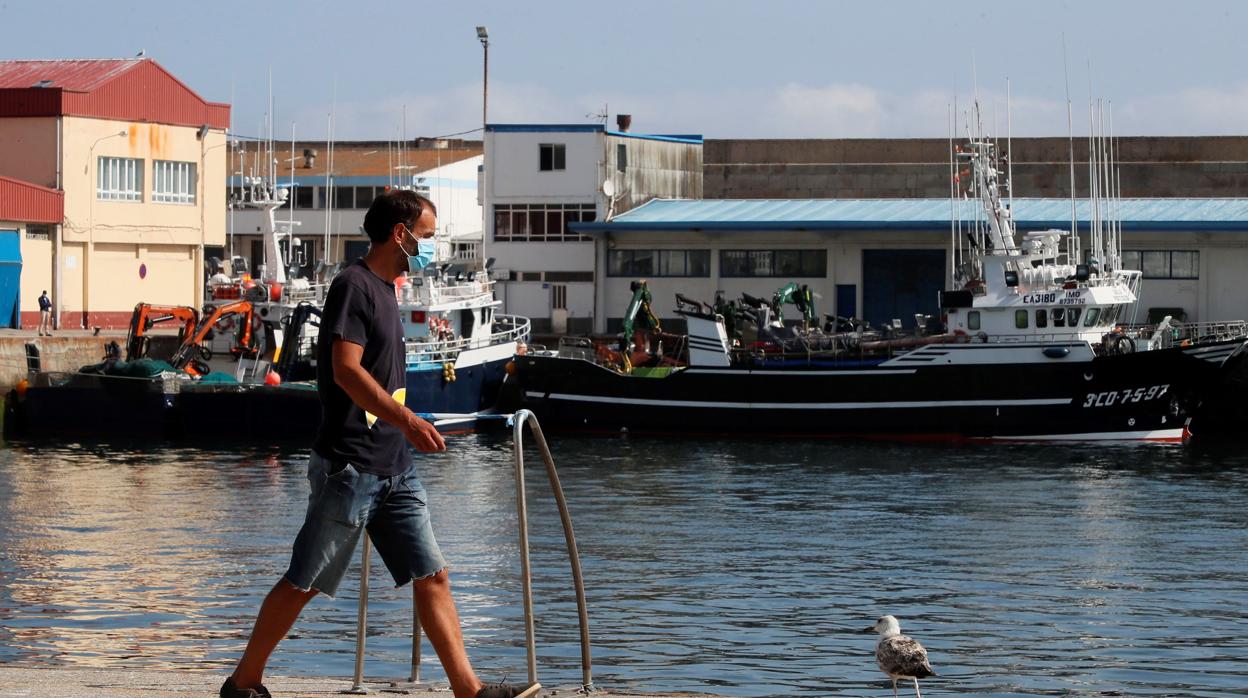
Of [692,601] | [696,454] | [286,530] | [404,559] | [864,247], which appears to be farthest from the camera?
[864,247]

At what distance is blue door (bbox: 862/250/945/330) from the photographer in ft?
158

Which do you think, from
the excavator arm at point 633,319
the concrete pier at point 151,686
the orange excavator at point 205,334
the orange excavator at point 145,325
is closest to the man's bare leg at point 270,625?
the concrete pier at point 151,686

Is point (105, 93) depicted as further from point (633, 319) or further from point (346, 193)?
point (346, 193)

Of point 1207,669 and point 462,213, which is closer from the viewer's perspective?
point 1207,669

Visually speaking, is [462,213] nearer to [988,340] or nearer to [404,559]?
[988,340]

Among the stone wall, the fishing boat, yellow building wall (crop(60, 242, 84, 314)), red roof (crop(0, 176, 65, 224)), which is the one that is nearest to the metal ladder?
the fishing boat

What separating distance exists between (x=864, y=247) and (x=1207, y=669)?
37333 millimetres

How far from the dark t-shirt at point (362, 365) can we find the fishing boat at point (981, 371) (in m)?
27.4

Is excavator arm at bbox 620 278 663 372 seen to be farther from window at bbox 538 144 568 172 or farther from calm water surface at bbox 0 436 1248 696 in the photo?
window at bbox 538 144 568 172

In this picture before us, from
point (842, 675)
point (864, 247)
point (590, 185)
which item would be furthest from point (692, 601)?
point (590, 185)

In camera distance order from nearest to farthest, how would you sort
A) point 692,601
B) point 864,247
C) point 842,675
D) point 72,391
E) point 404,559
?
point 404,559 < point 842,675 < point 692,601 < point 72,391 < point 864,247

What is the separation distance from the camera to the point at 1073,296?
33.7 meters

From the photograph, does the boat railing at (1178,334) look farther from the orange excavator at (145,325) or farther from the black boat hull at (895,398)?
the orange excavator at (145,325)

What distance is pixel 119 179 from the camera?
164 feet
